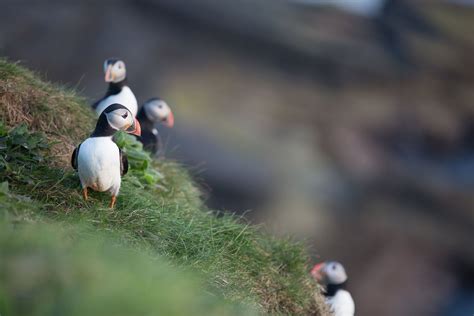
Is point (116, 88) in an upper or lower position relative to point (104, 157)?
lower

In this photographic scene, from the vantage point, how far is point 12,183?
4.82 m

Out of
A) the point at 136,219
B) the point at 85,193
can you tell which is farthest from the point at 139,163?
the point at 85,193

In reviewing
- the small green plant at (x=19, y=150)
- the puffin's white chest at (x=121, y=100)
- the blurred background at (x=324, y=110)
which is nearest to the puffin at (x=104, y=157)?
the small green plant at (x=19, y=150)

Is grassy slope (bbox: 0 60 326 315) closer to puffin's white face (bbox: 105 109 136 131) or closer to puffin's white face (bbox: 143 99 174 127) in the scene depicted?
puffin's white face (bbox: 105 109 136 131)

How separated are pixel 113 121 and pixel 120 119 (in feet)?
0.15

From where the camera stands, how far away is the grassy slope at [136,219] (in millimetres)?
4672

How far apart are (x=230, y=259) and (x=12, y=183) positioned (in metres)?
1.24

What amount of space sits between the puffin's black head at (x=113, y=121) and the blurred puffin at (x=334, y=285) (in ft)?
5.89

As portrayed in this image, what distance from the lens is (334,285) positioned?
6.27 m

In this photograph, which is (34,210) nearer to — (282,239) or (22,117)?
(22,117)

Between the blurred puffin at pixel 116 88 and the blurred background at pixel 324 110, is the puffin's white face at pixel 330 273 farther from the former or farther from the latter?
the blurred background at pixel 324 110

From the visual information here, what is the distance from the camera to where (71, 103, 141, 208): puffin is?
184 inches

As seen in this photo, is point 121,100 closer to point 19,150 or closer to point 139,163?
point 139,163

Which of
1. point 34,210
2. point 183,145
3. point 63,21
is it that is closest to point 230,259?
point 34,210
